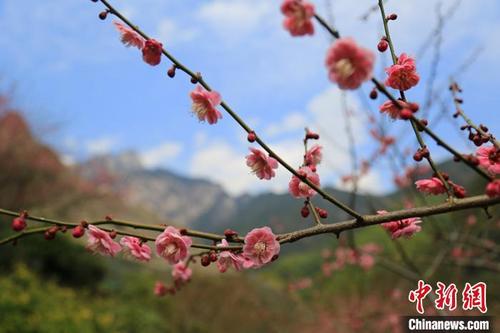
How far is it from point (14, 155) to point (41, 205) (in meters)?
1.50

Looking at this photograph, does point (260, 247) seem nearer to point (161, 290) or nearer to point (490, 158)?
point (490, 158)

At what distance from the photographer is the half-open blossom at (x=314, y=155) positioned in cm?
165

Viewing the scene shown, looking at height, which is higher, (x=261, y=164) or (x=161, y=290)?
(x=261, y=164)

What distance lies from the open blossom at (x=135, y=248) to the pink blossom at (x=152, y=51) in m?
0.55

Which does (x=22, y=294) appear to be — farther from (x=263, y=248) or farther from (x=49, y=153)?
(x=49, y=153)

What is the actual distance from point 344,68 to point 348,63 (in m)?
0.02

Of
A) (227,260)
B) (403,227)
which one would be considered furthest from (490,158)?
(227,260)

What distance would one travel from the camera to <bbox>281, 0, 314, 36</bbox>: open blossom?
1053mm

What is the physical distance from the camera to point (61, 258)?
9.75m

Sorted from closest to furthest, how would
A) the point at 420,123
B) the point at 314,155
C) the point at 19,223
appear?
the point at 420,123 → the point at 19,223 → the point at 314,155

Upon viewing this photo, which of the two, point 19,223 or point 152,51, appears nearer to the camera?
point 19,223

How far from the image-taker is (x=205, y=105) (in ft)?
4.68

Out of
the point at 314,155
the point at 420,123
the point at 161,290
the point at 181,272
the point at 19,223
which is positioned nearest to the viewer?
the point at 420,123

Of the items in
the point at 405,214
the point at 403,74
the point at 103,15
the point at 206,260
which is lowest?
the point at 206,260
